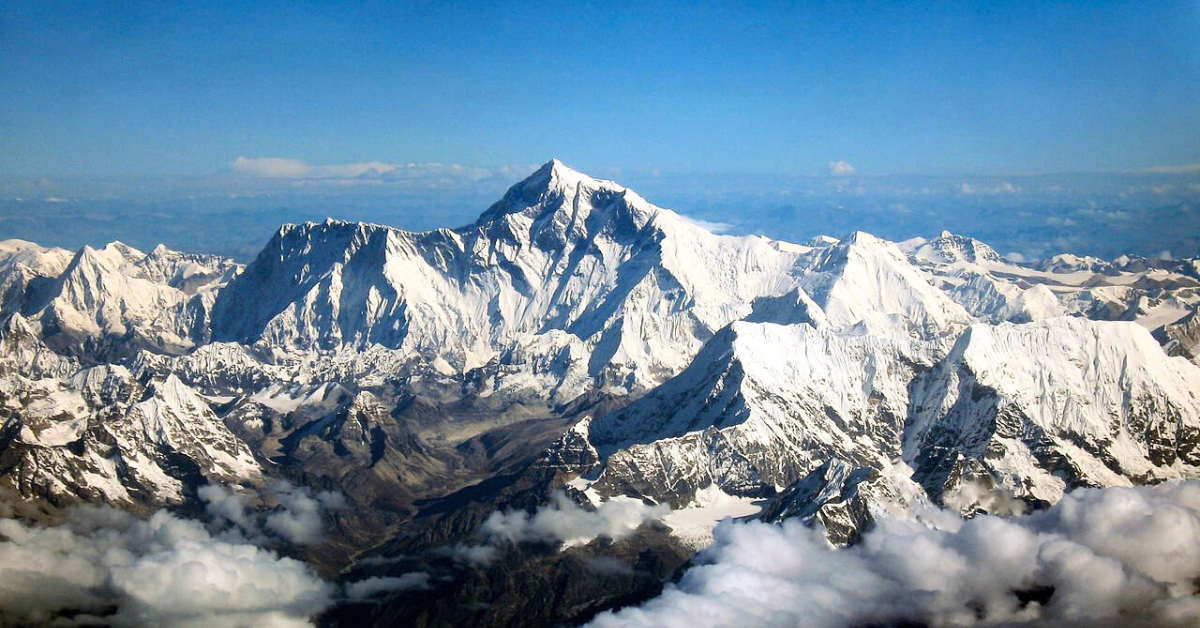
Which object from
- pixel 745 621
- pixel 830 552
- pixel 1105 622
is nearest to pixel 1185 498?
pixel 1105 622

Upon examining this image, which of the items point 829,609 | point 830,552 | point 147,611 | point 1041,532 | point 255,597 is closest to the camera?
point 1041,532

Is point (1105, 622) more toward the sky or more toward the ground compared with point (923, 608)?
more toward the sky

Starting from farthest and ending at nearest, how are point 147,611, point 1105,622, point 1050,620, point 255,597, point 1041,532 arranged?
point 255,597
point 147,611
point 1041,532
point 1050,620
point 1105,622

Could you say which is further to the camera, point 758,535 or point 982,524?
point 758,535

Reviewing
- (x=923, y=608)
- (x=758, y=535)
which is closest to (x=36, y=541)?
(x=758, y=535)

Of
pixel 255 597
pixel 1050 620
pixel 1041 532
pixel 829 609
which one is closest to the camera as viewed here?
pixel 1050 620

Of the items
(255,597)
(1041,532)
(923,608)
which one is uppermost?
(1041,532)

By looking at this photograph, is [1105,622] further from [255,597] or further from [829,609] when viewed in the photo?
[255,597]

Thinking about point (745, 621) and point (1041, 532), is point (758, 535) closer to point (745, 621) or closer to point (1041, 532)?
point (745, 621)

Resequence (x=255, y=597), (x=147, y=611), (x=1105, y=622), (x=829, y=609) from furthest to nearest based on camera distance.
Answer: (x=255, y=597) < (x=147, y=611) < (x=829, y=609) < (x=1105, y=622)
